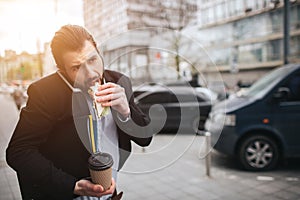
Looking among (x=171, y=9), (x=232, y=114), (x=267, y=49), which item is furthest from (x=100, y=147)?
(x=267, y=49)

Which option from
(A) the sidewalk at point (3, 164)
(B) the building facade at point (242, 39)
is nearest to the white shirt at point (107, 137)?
(A) the sidewalk at point (3, 164)

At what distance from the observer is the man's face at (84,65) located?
0.90 meters

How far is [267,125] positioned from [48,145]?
4040 mm

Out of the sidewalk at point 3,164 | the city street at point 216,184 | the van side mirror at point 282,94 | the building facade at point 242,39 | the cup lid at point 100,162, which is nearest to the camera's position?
the cup lid at point 100,162

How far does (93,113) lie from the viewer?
3.16ft

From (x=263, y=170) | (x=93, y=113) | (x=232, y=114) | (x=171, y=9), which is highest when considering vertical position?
(x=171, y=9)

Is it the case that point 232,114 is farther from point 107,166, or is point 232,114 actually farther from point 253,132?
point 107,166

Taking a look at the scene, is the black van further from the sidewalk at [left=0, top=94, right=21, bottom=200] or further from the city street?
the sidewalk at [left=0, top=94, right=21, bottom=200]

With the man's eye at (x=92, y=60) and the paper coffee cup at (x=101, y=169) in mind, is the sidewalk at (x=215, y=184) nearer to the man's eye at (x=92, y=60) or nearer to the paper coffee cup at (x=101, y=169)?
the paper coffee cup at (x=101, y=169)

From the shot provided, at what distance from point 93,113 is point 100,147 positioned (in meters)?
0.13

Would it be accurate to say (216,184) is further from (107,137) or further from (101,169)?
(101,169)

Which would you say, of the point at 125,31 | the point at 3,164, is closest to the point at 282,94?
the point at 125,31

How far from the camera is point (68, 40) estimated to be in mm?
913

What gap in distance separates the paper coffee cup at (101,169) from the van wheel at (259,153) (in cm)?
394
